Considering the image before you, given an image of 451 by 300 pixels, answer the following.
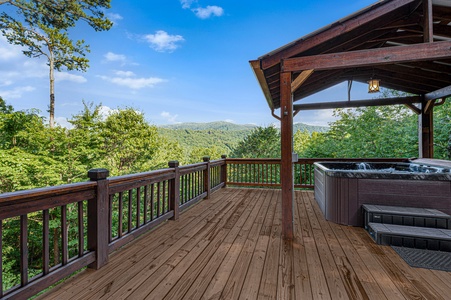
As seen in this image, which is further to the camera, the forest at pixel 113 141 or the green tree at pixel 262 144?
the green tree at pixel 262 144

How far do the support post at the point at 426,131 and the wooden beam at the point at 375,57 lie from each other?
3812 millimetres

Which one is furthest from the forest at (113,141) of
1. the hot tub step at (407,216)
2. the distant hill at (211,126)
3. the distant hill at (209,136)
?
the distant hill at (211,126)

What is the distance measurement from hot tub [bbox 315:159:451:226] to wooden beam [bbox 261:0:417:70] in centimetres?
192

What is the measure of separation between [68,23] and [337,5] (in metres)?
12.5

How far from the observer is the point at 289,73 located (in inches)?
112

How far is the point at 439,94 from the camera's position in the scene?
4.70 m

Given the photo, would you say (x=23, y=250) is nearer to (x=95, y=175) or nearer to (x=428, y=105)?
(x=95, y=175)

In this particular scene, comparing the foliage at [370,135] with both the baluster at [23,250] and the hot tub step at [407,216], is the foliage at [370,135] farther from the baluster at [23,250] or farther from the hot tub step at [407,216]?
the baluster at [23,250]

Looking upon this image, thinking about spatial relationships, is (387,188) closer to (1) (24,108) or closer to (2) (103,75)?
(1) (24,108)

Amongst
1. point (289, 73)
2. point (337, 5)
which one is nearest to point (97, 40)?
point (337, 5)

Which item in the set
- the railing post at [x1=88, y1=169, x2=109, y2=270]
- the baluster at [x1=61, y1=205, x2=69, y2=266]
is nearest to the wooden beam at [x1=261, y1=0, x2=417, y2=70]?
the railing post at [x1=88, y1=169, x2=109, y2=270]

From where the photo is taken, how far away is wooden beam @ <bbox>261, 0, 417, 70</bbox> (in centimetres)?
251

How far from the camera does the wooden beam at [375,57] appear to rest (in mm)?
2412

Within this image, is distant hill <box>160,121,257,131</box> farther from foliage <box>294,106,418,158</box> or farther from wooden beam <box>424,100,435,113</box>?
wooden beam <box>424,100,435,113</box>
